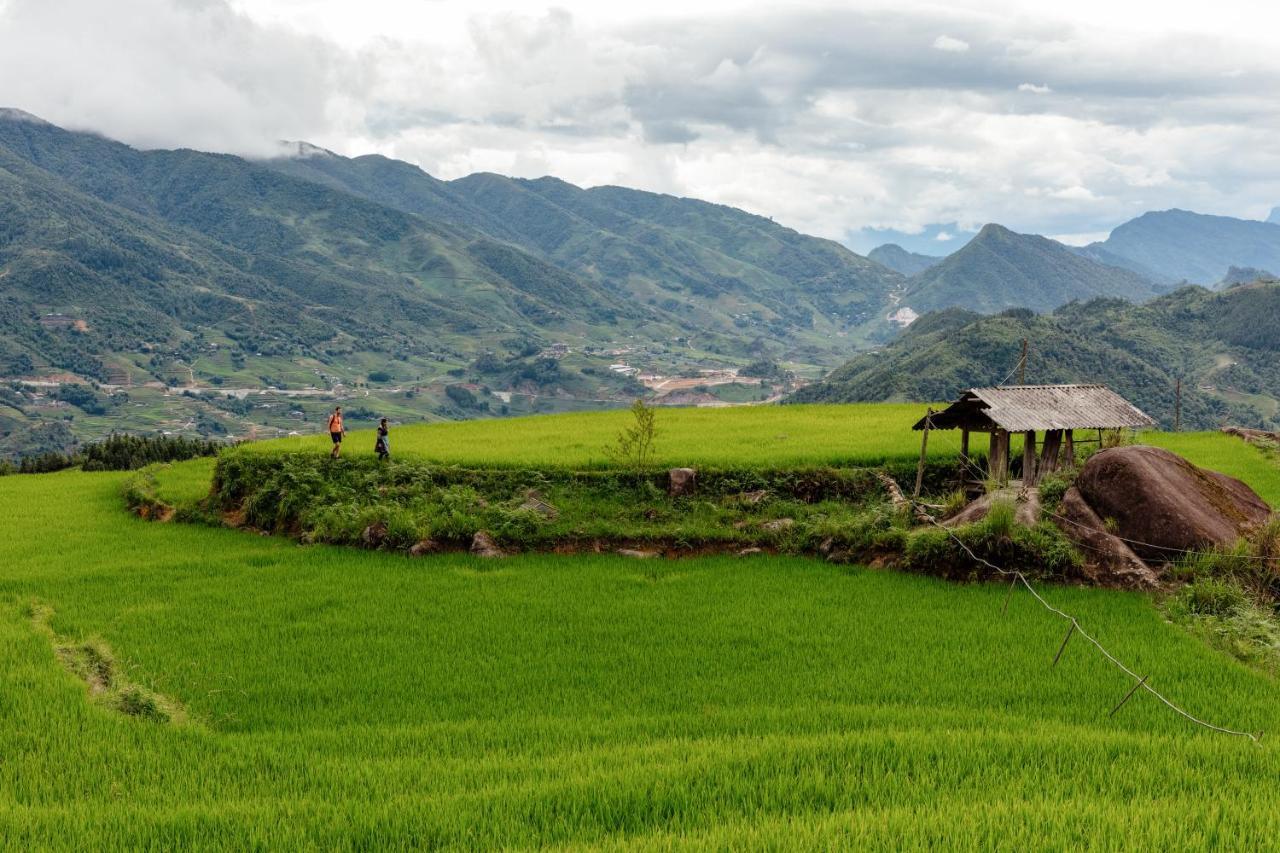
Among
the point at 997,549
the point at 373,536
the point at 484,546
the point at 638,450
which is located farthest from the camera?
the point at 638,450

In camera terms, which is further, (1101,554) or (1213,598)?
(1101,554)

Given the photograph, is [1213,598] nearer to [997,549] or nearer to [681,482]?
[997,549]

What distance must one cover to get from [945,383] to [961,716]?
17665 cm

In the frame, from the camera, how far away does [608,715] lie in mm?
11867

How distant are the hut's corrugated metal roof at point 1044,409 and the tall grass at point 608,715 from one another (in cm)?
627

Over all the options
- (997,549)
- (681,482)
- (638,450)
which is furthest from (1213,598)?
(638,450)

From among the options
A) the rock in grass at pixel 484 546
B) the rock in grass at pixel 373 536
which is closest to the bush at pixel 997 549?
the rock in grass at pixel 484 546

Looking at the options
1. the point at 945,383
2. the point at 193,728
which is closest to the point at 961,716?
the point at 193,728

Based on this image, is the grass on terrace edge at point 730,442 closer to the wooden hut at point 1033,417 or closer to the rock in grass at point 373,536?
the wooden hut at point 1033,417

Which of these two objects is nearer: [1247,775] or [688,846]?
[688,846]

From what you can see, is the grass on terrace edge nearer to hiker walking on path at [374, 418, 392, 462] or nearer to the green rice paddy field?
hiker walking on path at [374, 418, 392, 462]


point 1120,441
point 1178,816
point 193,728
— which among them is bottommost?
point 193,728

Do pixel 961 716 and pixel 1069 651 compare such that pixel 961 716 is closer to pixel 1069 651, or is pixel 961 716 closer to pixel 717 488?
pixel 1069 651

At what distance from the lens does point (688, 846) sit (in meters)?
7.34
